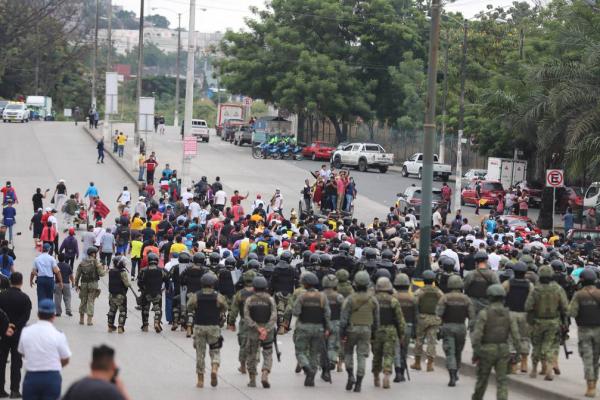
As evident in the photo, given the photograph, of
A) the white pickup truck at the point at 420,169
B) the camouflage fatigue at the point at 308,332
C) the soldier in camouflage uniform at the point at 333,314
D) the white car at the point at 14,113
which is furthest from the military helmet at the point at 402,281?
the white car at the point at 14,113

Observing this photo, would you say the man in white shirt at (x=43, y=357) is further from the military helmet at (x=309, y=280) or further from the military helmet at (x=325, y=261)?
the military helmet at (x=325, y=261)

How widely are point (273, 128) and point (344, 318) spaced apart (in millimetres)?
59137

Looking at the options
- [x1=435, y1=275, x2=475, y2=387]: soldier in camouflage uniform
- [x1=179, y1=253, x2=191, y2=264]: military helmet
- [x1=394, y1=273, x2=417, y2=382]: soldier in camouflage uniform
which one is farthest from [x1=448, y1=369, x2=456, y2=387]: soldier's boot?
[x1=179, y1=253, x2=191, y2=264]: military helmet

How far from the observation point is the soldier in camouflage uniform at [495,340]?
45.7ft

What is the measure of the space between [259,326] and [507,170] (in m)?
38.2

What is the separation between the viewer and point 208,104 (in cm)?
13412

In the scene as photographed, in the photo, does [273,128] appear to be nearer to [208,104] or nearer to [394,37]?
[394,37]

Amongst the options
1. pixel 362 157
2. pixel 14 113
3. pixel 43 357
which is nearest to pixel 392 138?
pixel 362 157

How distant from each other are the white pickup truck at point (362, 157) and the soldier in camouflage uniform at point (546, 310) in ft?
145

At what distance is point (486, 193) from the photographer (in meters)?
49.1

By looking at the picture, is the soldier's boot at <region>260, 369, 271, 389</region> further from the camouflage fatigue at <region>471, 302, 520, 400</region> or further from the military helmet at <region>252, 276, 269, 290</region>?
the camouflage fatigue at <region>471, 302, 520, 400</region>

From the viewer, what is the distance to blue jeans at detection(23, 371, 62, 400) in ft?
35.9

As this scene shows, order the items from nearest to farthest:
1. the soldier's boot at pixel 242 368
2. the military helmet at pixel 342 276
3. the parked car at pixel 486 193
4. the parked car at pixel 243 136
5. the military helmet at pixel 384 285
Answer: the military helmet at pixel 384 285 → the soldier's boot at pixel 242 368 → the military helmet at pixel 342 276 → the parked car at pixel 486 193 → the parked car at pixel 243 136

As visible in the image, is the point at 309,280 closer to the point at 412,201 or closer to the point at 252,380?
the point at 252,380
